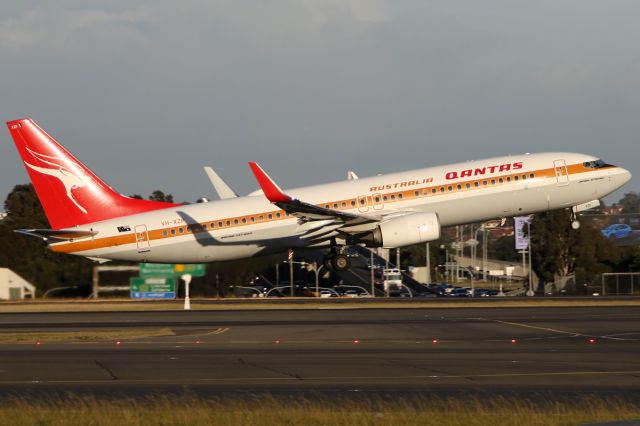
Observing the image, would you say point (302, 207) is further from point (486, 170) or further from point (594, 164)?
point (594, 164)

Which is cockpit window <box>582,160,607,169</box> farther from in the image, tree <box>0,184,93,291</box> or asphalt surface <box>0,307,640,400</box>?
tree <box>0,184,93,291</box>

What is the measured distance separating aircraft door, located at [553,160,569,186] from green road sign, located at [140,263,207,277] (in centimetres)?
1737

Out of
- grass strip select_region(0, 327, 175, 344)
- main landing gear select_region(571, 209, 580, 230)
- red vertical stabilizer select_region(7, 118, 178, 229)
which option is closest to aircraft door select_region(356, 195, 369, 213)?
main landing gear select_region(571, 209, 580, 230)

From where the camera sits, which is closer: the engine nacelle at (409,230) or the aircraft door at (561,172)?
the engine nacelle at (409,230)

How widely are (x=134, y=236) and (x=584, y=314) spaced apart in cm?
2100

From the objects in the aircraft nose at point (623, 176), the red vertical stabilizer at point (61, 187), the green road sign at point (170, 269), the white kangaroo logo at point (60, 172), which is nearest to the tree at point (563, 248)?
the aircraft nose at point (623, 176)

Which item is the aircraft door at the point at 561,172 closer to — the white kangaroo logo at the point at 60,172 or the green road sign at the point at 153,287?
the green road sign at the point at 153,287

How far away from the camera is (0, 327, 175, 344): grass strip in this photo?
99.8ft

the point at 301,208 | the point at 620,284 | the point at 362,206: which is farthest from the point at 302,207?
the point at 620,284

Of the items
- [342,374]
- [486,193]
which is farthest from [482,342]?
[486,193]

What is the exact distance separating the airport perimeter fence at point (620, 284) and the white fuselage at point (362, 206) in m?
13.8

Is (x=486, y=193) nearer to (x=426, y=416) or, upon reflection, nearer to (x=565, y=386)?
(x=565, y=386)

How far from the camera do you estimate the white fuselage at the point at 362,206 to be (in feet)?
145

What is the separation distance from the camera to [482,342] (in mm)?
27781
